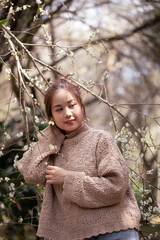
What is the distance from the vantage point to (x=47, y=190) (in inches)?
64.3

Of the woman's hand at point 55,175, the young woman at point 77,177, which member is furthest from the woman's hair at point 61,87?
the woman's hand at point 55,175

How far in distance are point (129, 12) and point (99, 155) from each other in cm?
252

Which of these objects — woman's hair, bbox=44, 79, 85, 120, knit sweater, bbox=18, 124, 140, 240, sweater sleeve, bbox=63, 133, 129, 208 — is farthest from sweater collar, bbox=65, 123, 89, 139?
sweater sleeve, bbox=63, 133, 129, 208

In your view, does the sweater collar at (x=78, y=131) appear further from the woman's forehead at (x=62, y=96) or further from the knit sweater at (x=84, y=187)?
the woman's forehead at (x=62, y=96)

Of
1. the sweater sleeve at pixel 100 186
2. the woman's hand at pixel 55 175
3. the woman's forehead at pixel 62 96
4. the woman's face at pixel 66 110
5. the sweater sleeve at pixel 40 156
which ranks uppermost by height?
the woman's forehead at pixel 62 96

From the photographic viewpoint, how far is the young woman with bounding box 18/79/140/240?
1.46 m

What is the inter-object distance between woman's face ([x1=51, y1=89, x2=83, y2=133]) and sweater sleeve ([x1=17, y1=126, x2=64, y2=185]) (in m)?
0.11

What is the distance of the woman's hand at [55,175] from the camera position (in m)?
1.54

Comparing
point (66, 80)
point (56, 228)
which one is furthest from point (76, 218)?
point (66, 80)

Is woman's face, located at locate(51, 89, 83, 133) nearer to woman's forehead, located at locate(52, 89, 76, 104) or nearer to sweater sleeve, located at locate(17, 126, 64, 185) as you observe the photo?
woman's forehead, located at locate(52, 89, 76, 104)

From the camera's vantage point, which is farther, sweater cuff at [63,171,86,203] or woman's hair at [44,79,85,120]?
woman's hair at [44,79,85,120]

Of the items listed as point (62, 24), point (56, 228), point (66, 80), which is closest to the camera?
point (56, 228)

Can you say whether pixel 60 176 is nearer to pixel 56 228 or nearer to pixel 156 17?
pixel 56 228

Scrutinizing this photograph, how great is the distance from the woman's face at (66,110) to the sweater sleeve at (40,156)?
11cm
